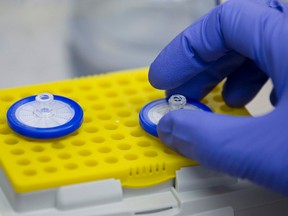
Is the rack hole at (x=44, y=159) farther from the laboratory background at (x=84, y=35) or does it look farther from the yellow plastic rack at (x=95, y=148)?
the laboratory background at (x=84, y=35)

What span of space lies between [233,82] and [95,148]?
214 mm

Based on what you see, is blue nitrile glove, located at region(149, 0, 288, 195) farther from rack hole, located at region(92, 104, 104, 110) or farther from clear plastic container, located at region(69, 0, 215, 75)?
clear plastic container, located at region(69, 0, 215, 75)

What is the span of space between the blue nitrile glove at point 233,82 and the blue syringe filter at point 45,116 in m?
0.11

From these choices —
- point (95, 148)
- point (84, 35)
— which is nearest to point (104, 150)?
point (95, 148)

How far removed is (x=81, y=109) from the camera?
2.52ft

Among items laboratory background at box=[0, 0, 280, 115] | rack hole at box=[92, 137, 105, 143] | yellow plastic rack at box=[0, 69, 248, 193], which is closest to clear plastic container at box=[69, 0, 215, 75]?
laboratory background at box=[0, 0, 280, 115]

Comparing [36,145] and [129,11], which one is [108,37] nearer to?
[129,11]

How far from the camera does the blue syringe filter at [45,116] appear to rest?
0.73m

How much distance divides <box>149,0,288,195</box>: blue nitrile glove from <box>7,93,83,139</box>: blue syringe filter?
0.11 metres

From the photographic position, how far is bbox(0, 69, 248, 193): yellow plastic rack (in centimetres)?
68

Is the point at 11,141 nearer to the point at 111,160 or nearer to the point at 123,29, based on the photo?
the point at 111,160

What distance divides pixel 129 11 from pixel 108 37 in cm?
9

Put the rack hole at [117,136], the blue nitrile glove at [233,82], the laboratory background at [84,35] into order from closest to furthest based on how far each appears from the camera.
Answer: the blue nitrile glove at [233,82] < the rack hole at [117,136] < the laboratory background at [84,35]

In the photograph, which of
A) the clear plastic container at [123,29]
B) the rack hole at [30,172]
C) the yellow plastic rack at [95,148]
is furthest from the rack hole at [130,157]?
the clear plastic container at [123,29]
